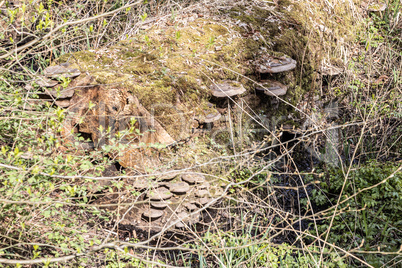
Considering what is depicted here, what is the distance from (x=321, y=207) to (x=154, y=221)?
2.42 metres

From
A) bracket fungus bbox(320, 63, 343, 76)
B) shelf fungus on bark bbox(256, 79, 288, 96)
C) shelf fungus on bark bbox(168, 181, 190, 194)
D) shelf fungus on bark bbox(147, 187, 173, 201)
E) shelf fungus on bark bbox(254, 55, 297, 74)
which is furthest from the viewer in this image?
bracket fungus bbox(320, 63, 343, 76)

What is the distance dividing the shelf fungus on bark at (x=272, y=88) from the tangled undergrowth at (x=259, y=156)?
29 cm

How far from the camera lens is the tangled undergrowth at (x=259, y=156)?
3068 mm

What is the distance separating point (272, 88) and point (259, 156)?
1.09 metres

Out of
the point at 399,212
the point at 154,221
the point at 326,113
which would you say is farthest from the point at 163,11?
the point at 399,212

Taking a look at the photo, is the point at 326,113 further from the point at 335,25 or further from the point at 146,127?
the point at 146,127

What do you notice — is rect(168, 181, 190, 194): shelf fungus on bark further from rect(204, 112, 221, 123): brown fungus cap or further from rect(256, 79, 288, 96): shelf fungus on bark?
rect(256, 79, 288, 96): shelf fungus on bark

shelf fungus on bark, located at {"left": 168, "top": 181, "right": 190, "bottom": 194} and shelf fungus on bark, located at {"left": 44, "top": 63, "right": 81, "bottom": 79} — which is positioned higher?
shelf fungus on bark, located at {"left": 44, "top": 63, "right": 81, "bottom": 79}

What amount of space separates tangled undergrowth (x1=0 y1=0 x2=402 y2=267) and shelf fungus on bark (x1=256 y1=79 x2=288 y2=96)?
288 mm

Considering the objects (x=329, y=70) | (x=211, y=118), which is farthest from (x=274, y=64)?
(x=329, y=70)

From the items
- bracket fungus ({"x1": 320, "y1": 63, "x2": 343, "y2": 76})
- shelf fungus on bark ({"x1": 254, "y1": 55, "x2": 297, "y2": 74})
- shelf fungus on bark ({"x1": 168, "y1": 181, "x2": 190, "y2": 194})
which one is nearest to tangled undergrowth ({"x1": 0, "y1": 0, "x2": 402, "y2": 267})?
bracket fungus ({"x1": 320, "y1": 63, "x2": 343, "y2": 76})

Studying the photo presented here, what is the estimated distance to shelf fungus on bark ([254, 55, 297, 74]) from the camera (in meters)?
4.62

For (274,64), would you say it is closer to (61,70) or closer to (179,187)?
(179,187)

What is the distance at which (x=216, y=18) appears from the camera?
5.45 metres
